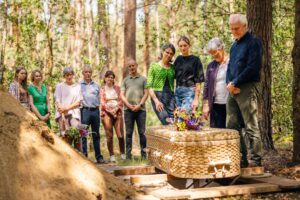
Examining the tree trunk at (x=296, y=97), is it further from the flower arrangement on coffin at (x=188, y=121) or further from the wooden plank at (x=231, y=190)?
the flower arrangement on coffin at (x=188, y=121)

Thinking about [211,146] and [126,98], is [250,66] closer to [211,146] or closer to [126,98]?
[211,146]

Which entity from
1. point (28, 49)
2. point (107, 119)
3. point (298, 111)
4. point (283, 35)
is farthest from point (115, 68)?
point (298, 111)

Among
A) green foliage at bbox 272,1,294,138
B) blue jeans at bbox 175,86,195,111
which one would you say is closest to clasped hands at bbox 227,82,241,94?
blue jeans at bbox 175,86,195,111

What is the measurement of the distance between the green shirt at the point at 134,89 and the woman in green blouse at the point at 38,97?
146 centimetres

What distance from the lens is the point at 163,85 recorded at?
7.00 meters

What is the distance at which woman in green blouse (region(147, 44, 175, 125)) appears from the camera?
688cm

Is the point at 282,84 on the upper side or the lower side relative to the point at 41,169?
upper

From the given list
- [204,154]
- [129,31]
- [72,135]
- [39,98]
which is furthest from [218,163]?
[129,31]

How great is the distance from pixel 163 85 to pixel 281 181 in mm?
2500

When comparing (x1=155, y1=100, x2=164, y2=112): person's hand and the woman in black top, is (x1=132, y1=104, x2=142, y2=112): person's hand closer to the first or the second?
(x1=155, y1=100, x2=164, y2=112): person's hand

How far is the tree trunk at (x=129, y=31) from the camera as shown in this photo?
45.0 feet

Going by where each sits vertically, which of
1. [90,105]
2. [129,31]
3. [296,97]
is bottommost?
[90,105]

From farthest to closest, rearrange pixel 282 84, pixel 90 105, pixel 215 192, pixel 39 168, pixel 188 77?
pixel 282 84, pixel 90 105, pixel 188 77, pixel 215 192, pixel 39 168

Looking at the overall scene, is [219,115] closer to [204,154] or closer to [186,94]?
[186,94]
